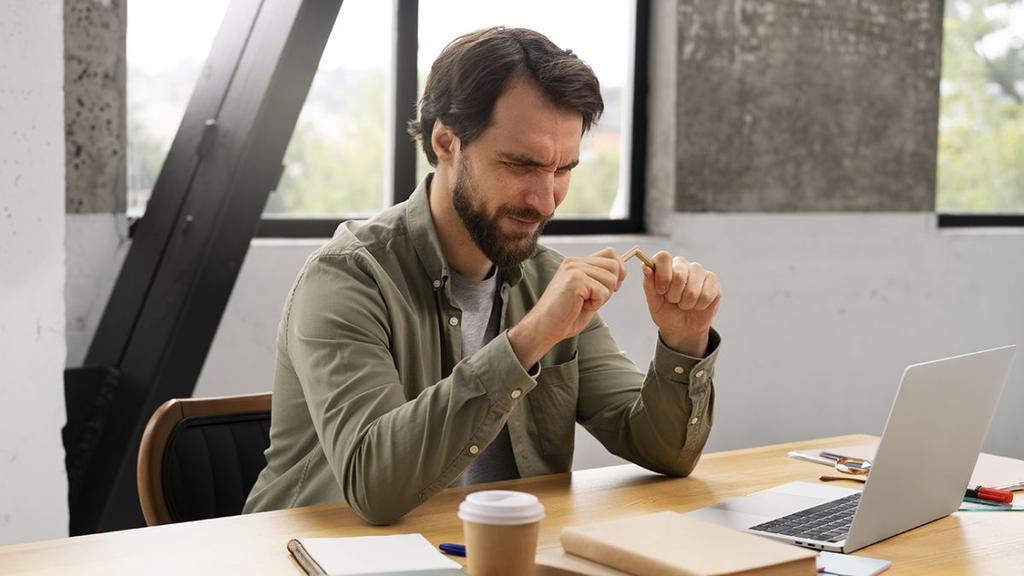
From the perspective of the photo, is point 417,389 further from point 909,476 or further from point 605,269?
Result: point 909,476

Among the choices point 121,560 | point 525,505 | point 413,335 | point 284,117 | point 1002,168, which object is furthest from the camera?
point 1002,168

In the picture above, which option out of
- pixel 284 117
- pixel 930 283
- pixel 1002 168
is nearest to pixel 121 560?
pixel 284 117

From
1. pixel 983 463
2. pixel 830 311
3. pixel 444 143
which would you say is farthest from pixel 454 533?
pixel 830 311

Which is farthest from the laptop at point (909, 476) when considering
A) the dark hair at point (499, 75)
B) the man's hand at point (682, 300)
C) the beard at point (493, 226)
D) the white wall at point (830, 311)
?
the white wall at point (830, 311)

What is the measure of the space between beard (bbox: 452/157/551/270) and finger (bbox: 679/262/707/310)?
256 millimetres

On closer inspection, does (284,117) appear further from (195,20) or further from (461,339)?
(461,339)

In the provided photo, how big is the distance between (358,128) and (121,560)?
2366 millimetres

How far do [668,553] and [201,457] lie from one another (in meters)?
1.00

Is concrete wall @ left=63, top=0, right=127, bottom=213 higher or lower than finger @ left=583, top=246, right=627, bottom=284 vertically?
higher

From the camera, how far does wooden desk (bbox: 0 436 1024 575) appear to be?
1339 mm

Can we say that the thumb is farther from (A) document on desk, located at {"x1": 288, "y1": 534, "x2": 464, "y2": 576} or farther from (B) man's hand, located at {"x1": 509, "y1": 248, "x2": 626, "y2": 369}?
(A) document on desk, located at {"x1": 288, "y1": 534, "x2": 464, "y2": 576}

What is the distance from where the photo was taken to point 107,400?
2.85 m

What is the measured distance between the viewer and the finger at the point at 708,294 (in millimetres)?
1794

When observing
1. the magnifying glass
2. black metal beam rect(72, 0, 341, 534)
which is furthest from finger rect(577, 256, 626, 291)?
black metal beam rect(72, 0, 341, 534)
